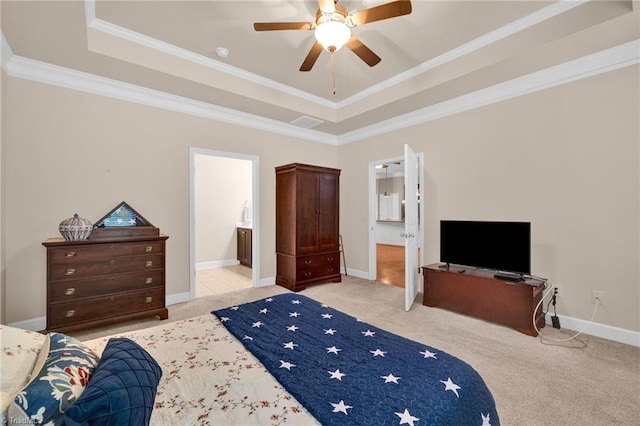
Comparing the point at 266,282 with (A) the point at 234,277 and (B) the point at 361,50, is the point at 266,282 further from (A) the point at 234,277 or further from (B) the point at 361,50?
(B) the point at 361,50

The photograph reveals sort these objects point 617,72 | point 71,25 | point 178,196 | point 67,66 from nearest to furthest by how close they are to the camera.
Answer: point 71,25
point 617,72
point 67,66
point 178,196

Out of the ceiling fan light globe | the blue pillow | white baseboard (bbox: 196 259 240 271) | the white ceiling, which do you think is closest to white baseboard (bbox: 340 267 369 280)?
white baseboard (bbox: 196 259 240 271)

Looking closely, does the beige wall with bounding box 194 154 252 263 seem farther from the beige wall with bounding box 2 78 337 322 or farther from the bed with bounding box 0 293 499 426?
the bed with bounding box 0 293 499 426

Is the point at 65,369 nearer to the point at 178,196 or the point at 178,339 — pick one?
the point at 178,339

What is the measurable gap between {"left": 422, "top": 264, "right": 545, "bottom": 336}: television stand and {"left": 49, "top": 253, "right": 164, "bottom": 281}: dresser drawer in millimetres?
3353

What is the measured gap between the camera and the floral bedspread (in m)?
0.98

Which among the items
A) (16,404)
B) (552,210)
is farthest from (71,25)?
(552,210)

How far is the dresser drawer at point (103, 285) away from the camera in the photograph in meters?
2.71

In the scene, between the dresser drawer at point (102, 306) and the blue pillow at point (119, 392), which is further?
the dresser drawer at point (102, 306)

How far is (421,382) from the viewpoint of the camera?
1.19 metres

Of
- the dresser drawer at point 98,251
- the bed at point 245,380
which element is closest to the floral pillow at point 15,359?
the bed at point 245,380

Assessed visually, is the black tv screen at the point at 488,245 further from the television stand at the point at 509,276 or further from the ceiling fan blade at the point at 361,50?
the ceiling fan blade at the point at 361,50

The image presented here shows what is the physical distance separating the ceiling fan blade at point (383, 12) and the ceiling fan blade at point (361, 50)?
0.17m

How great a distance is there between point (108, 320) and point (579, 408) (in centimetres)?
406
